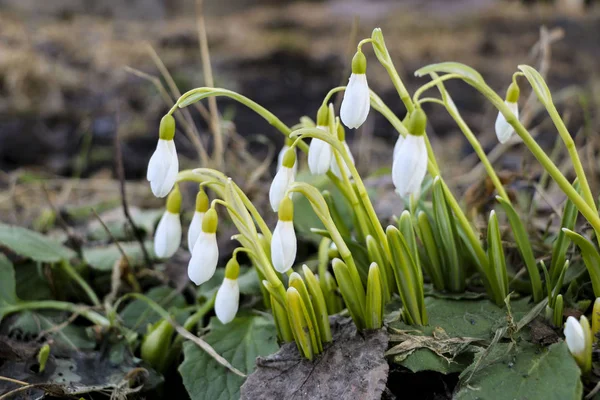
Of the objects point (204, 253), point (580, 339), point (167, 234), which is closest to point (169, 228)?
point (167, 234)

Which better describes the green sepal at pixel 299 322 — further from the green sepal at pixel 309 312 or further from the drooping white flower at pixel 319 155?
the drooping white flower at pixel 319 155

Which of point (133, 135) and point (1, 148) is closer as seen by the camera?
point (1, 148)

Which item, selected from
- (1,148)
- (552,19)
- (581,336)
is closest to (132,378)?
(581,336)

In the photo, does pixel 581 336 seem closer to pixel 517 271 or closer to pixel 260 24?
pixel 517 271

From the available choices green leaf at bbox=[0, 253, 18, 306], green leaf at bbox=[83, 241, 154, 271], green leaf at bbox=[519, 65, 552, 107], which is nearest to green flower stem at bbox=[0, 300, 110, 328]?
green leaf at bbox=[0, 253, 18, 306]

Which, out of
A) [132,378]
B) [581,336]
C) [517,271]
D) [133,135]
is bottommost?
[133,135]

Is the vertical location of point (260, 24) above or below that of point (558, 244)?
below

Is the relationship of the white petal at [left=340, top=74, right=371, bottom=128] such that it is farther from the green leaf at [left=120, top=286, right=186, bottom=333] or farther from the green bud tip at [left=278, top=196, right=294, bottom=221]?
the green leaf at [left=120, top=286, right=186, bottom=333]

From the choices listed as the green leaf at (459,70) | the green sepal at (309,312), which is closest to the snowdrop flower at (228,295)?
the green sepal at (309,312)
